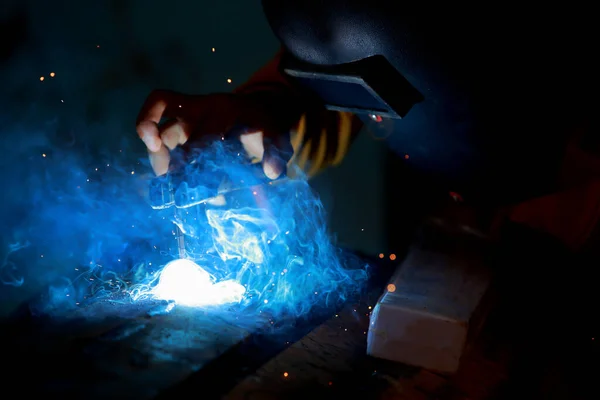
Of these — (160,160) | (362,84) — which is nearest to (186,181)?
(160,160)

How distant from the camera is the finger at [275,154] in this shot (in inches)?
75.0

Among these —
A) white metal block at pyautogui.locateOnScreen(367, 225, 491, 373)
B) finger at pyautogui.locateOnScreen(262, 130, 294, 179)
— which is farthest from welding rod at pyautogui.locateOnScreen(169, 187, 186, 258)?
A: white metal block at pyautogui.locateOnScreen(367, 225, 491, 373)

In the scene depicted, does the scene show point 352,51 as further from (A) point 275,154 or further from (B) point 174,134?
(B) point 174,134

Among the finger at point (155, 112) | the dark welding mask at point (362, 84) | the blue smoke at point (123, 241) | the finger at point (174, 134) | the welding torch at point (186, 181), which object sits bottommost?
the blue smoke at point (123, 241)

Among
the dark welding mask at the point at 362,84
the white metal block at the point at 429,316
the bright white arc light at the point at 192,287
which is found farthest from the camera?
the bright white arc light at the point at 192,287

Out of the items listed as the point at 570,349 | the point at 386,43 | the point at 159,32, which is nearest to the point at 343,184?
the point at 159,32

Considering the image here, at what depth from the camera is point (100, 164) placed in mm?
2838

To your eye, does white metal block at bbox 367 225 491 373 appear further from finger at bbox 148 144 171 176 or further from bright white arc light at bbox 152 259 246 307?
finger at bbox 148 144 171 176

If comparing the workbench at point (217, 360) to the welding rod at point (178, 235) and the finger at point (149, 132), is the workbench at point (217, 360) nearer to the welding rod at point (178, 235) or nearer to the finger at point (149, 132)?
the welding rod at point (178, 235)

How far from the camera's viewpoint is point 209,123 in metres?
1.92

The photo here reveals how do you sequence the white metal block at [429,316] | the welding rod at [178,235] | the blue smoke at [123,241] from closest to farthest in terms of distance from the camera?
the white metal block at [429,316], the welding rod at [178,235], the blue smoke at [123,241]

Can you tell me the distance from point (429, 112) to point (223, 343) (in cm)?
115

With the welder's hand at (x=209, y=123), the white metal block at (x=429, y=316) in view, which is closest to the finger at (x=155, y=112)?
the welder's hand at (x=209, y=123)

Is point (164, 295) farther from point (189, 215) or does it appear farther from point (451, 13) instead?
point (451, 13)
